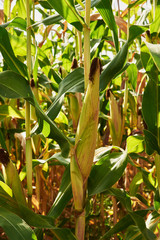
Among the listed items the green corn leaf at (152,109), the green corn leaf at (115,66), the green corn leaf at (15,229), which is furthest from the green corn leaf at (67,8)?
the green corn leaf at (15,229)

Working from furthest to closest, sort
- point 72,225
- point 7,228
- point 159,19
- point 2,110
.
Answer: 1. point 72,225
2. point 2,110
3. point 159,19
4. point 7,228

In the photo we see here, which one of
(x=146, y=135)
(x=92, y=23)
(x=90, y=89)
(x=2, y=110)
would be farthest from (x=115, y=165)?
(x=92, y=23)

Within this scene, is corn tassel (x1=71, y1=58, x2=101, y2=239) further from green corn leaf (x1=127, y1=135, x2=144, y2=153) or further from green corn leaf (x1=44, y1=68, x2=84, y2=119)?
green corn leaf (x1=127, y1=135, x2=144, y2=153)

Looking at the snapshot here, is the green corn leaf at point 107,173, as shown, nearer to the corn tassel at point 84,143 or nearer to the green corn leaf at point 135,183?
the corn tassel at point 84,143

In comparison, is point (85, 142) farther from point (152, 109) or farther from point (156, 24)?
point (156, 24)

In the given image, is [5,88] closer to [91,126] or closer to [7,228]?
[91,126]

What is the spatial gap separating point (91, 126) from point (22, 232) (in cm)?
33

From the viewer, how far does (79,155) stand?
82 centimetres

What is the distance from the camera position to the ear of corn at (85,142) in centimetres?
79

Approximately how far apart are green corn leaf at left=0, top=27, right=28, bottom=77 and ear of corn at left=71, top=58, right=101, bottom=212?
0.29 m

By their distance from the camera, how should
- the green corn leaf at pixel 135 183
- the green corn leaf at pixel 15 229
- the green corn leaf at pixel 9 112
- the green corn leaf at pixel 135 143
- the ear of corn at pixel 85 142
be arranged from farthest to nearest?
the green corn leaf at pixel 135 183 < the green corn leaf at pixel 9 112 < the green corn leaf at pixel 135 143 < the ear of corn at pixel 85 142 < the green corn leaf at pixel 15 229

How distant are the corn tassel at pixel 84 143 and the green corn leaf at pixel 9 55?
11.5 inches

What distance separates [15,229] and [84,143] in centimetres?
29

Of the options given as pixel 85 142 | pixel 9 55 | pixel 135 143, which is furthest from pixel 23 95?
pixel 135 143
